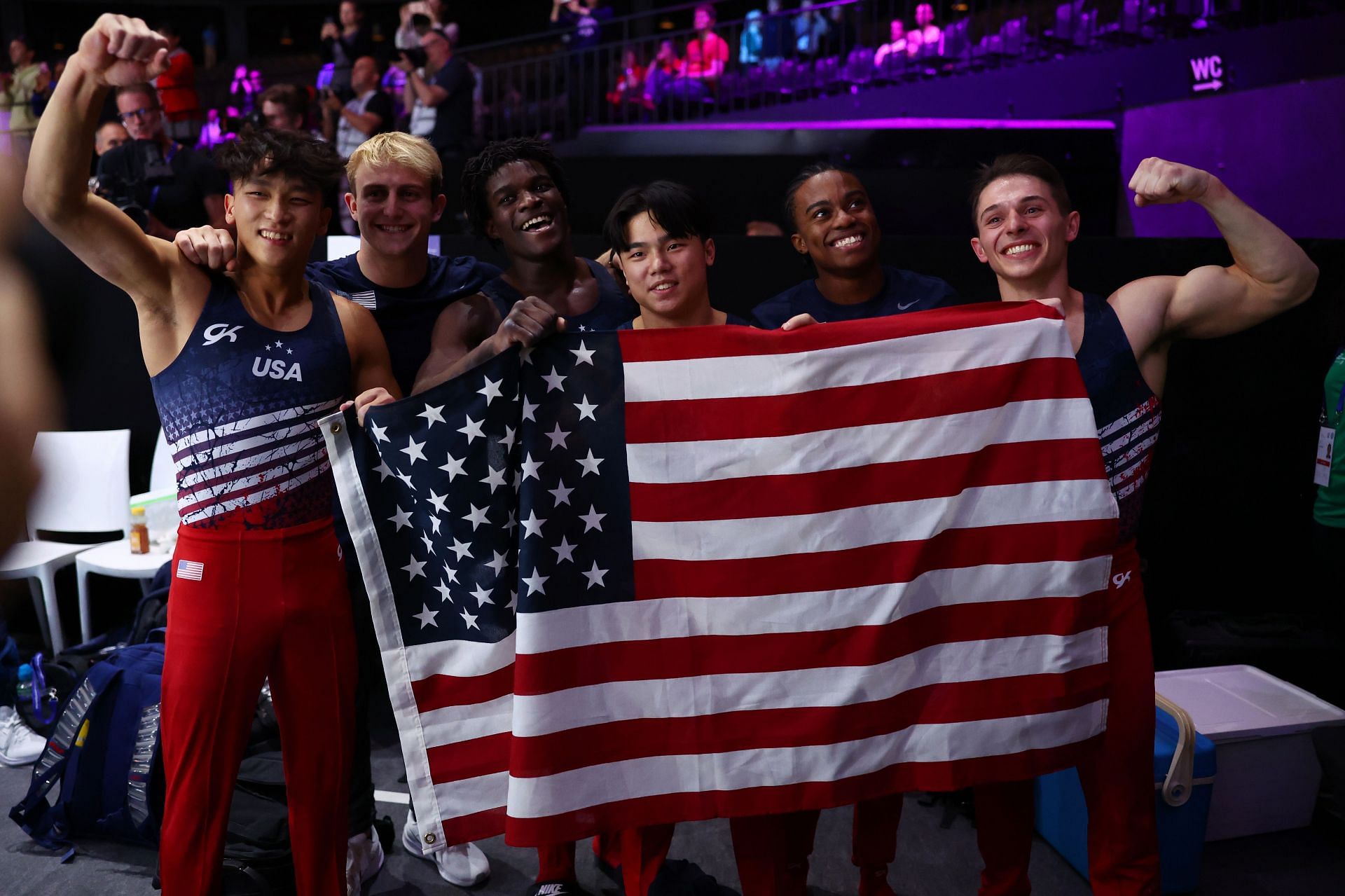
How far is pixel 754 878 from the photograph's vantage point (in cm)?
240

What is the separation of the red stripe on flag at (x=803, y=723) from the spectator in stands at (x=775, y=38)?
8978 mm

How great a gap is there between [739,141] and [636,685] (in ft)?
23.9

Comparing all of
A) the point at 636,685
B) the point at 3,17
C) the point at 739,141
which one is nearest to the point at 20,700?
the point at 636,685

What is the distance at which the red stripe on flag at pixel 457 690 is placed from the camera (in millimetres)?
2115

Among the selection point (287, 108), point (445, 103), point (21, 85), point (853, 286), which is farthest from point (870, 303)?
point (21, 85)

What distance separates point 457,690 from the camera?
83.5 inches

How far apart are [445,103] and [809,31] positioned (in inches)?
166

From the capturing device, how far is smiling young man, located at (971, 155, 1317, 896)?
2283 mm

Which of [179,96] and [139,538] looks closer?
[139,538]

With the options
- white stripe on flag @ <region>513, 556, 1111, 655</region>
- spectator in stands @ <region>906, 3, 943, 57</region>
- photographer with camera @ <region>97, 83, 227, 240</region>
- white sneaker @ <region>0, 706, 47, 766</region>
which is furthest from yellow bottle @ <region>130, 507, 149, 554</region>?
spectator in stands @ <region>906, 3, 943, 57</region>

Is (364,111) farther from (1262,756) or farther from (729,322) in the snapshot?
(1262,756)

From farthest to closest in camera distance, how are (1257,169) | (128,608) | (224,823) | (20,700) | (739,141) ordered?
(739,141), (1257,169), (128,608), (20,700), (224,823)

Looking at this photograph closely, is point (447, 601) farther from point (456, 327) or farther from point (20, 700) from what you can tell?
point (20, 700)

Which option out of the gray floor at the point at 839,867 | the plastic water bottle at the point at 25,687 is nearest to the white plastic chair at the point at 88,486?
the plastic water bottle at the point at 25,687
